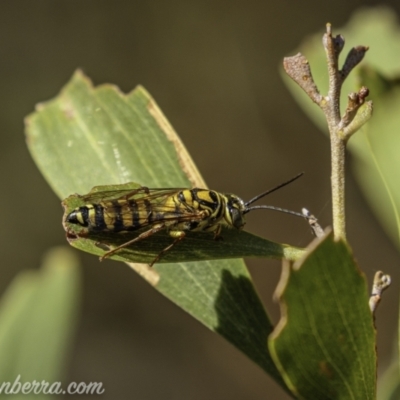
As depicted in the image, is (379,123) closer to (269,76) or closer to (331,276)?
(331,276)

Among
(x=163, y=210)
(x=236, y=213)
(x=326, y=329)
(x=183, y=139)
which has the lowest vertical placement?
(x=326, y=329)

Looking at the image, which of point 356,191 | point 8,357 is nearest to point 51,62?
point 356,191

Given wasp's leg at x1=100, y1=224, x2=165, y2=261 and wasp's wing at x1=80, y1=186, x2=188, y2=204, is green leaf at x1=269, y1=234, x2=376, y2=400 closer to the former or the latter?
wasp's leg at x1=100, y1=224, x2=165, y2=261

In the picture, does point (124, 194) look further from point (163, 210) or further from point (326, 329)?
point (326, 329)

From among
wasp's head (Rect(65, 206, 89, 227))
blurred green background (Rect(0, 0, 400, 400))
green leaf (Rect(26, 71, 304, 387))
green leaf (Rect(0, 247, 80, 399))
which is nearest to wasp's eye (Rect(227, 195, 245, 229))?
green leaf (Rect(26, 71, 304, 387))

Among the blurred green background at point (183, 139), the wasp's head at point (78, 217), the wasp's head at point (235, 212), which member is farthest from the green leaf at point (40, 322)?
the blurred green background at point (183, 139)

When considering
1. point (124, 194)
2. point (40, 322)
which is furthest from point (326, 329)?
point (40, 322)

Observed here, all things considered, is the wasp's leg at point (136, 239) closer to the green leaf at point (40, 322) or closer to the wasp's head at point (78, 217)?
the wasp's head at point (78, 217)
